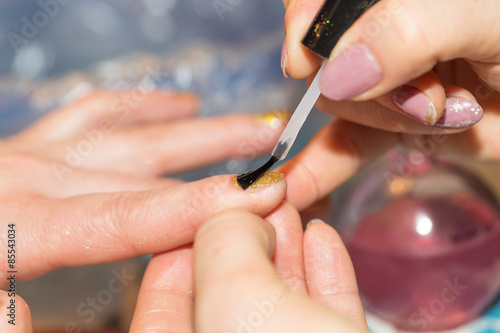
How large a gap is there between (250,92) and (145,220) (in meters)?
0.61

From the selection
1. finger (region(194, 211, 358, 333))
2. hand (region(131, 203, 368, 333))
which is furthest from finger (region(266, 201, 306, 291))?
finger (region(194, 211, 358, 333))

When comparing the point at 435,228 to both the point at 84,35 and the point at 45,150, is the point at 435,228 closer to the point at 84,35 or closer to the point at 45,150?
the point at 45,150

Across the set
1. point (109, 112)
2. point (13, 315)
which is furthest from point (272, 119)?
point (13, 315)

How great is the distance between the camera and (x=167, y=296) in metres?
0.46

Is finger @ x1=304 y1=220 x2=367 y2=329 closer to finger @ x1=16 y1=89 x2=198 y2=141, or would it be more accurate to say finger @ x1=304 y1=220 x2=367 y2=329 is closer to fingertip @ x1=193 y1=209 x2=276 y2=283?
fingertip @ x1=193 y1=209 x2=276 y2=283

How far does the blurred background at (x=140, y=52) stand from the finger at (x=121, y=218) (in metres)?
0.51

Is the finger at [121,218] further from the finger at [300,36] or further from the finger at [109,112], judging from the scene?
the finger at [109,112]

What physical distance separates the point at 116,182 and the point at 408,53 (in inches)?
16.4

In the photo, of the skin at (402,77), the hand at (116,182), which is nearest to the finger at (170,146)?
the hand at (116,182)

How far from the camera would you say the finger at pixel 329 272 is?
16.6 inches

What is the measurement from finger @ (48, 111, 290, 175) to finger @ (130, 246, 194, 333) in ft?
0.91

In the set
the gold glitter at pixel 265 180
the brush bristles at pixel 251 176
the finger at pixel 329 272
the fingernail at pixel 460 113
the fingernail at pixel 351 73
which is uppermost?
the fingernail at pixel 351 73

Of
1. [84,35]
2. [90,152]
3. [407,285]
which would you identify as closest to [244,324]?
[407,285]

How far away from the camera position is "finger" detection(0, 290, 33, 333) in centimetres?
41
